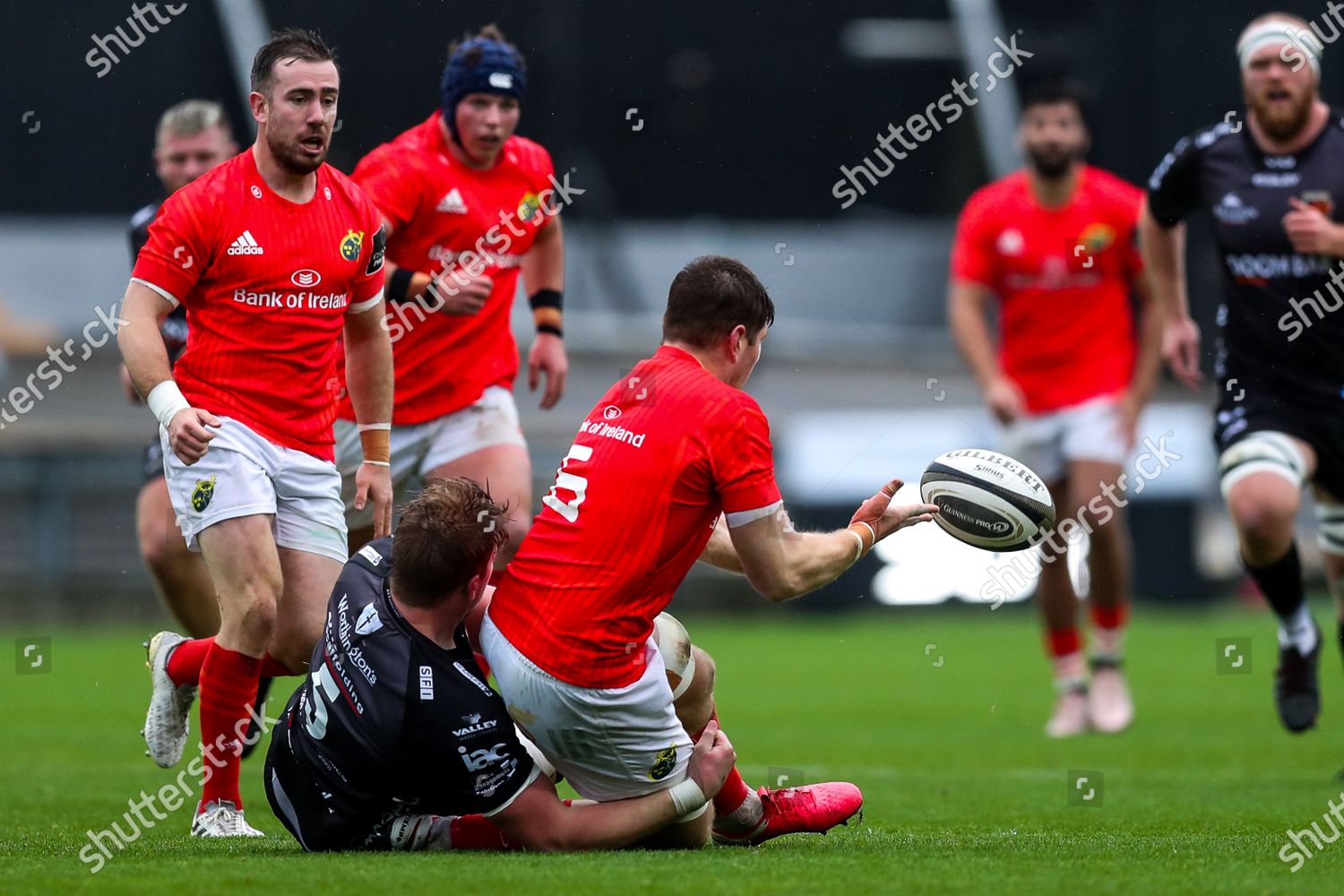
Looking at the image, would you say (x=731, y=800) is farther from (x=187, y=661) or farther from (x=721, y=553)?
(x=187, y=661)

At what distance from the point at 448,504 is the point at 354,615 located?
0.43m

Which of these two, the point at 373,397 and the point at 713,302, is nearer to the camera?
the point at 713,302

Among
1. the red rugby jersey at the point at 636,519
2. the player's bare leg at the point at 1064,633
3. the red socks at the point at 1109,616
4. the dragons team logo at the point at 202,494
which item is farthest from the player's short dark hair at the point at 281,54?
the red socks at the point at 1109,616

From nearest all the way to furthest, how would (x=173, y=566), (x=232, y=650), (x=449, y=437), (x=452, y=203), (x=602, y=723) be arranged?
(x=602, y=723), (x=232, y=650), (x=452, y=203), (x=449, y=437), (x=173, y=566)

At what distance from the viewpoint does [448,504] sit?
490cm

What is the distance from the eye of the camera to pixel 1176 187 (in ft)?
25.7

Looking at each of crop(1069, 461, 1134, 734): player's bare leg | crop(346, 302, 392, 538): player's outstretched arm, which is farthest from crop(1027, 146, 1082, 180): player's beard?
crop(346, 302, 392, 538): player's outstretched arm

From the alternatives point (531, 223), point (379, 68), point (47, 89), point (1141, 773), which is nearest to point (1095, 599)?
point (1141, 773)

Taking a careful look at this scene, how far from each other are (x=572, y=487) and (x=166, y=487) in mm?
3288

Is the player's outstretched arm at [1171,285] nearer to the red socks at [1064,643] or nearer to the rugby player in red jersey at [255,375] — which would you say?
the red socks at [1064,643]

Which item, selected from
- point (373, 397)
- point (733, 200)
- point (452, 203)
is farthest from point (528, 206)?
point (733, 200)

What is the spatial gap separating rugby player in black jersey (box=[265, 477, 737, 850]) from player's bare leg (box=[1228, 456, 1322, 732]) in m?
2.91

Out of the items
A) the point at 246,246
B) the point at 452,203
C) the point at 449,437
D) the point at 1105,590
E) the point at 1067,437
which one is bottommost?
the point at 1105,590

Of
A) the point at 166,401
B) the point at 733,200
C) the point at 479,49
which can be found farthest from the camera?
the point at 733,200
